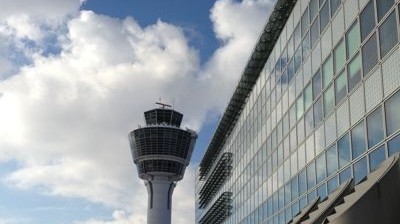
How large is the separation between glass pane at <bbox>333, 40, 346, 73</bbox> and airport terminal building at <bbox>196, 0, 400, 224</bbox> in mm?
45

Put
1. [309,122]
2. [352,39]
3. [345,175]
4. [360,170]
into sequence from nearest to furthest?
1. [360,170]
2. [352,39]
3. [345,175]
4. [309,122]

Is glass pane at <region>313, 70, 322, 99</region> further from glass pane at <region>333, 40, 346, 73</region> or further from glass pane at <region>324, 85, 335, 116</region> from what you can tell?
glass pane at <region>333, 40, 346, 73</region>

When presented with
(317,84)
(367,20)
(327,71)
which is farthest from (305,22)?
(367,20)

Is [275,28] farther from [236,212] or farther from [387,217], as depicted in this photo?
[387,217]

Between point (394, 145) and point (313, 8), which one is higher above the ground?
point (313, 8)

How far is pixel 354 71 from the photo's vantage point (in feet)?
84.2

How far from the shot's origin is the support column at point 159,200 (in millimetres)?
131625

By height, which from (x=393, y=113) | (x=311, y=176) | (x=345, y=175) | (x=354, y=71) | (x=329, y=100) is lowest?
(x=345, y=175)

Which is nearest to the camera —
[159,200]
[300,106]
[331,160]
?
[331,160]

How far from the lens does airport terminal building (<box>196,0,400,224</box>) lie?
70.5 feet

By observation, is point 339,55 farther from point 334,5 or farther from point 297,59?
point 297,59

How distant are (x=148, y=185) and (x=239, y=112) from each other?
265 ft

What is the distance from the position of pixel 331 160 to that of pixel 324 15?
7418 millimetres

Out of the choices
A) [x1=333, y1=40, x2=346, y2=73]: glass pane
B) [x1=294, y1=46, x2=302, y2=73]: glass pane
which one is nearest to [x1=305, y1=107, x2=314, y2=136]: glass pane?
[x1=294, y1=46, x2=302, y2=73]: glass pane
